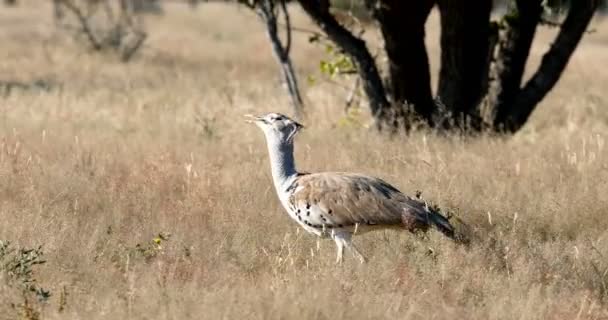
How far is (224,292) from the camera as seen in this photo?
18.8ft

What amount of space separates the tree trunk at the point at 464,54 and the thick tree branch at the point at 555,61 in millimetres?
538

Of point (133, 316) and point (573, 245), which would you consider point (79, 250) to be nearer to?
point (133, 316)

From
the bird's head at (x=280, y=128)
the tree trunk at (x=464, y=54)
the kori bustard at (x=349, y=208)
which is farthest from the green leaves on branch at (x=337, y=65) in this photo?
the kori bustard at (x=349, y=208)

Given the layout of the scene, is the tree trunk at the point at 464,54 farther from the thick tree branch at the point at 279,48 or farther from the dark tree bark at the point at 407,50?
the thick tree branch at the point at 279,48

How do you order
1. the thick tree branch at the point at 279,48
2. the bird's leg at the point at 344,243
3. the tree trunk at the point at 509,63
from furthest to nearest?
1. the thick tree branch at the point at 279,48
2. the tree trunk at the point at 509,63
3. the bird's leg at the point at 344,243

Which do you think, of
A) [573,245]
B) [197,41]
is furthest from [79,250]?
[197,41]

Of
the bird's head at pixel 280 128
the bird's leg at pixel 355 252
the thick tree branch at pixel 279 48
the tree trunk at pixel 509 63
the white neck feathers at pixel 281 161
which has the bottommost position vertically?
the thick tree branch at pixel 279 48

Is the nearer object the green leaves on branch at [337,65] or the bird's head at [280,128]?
the bird's head at [280,128]

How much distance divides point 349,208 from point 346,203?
0.04 metres

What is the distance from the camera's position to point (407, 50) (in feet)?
38.4

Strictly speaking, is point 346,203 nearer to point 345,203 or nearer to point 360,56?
point 345,203

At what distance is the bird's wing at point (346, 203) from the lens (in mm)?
6445

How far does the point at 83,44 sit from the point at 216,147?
13.9m

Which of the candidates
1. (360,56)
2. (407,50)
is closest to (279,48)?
(360,56)
